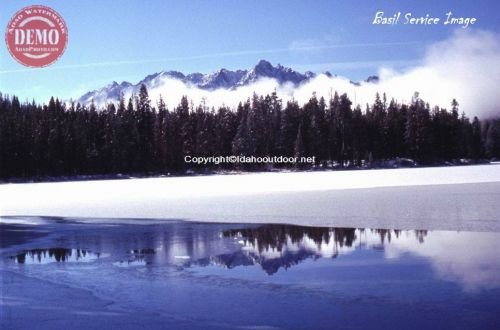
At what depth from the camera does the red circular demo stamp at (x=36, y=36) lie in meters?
14.0

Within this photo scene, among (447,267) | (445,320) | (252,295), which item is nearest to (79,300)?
(252,295)

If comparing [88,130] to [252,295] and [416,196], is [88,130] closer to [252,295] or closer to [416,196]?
[416,196]

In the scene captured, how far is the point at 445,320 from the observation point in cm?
644

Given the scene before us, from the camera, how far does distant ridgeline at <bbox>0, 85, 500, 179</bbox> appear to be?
6769 centimetres

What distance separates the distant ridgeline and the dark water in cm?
5327

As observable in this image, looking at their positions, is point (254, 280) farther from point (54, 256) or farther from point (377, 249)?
point (54, 256)

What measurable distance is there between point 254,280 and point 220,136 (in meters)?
71.5

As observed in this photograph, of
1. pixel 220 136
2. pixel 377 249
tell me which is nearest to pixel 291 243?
pixel 377 249

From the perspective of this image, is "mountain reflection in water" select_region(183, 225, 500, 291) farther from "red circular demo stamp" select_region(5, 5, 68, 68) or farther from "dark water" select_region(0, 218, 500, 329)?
"red circular demo stamp" select_region(5, 5, 68, 68)

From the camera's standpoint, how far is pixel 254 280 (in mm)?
8742

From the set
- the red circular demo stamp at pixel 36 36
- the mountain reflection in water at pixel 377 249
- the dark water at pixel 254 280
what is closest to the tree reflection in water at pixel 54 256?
the dark water at pixel 254 280

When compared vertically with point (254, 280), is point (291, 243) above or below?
above

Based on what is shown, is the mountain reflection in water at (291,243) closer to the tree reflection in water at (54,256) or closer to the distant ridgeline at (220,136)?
the tree reflection in water at (54,256)

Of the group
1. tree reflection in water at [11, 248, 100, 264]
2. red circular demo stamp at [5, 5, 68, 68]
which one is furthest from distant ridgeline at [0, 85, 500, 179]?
tree reflection in water at [11, 248, 100, 264]
